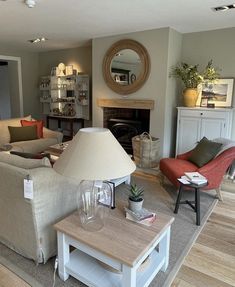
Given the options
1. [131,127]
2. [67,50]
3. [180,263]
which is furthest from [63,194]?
[67,50]

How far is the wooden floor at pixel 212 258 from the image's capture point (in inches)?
74.9

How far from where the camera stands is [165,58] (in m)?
4.31

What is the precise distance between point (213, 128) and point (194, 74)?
3.37ft

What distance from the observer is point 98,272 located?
178 cm

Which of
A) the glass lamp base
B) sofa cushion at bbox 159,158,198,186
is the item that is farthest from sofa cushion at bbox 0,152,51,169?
sofa cushion at bbox 159,158,198,186

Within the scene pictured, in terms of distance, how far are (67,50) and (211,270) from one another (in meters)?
6.01

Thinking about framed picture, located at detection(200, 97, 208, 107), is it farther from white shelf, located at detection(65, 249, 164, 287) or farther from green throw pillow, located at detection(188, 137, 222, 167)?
white shelf, located at detection(65, 249, 164, 287)

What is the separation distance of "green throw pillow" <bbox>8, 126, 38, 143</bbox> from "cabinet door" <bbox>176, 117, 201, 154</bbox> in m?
2.78

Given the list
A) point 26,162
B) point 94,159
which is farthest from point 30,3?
point 94,159

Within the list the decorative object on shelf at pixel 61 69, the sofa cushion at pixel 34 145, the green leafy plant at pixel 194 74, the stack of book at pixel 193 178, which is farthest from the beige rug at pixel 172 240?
the decorative object on shelf at pixel 61 69

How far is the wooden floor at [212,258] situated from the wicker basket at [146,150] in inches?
67.8

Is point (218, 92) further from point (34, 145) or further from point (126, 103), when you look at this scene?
point (34, 145)

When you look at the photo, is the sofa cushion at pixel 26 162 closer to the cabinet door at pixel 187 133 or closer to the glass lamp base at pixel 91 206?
the glass lamp base at pixel 91 206

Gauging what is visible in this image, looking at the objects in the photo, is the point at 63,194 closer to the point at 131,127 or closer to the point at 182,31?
the point at 131,127
